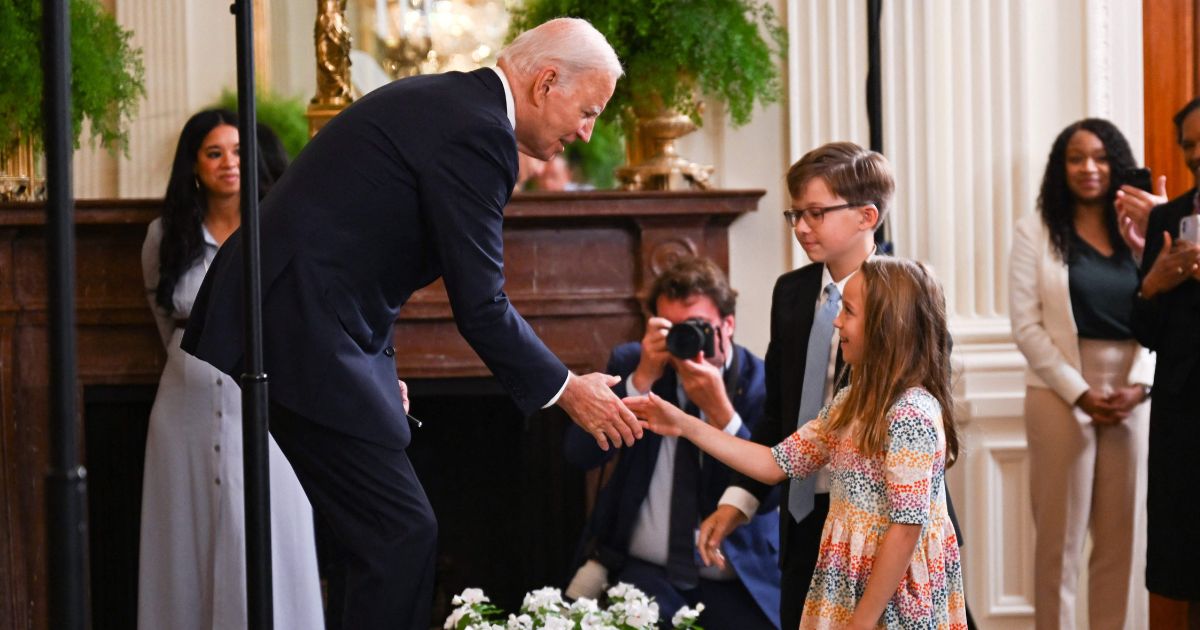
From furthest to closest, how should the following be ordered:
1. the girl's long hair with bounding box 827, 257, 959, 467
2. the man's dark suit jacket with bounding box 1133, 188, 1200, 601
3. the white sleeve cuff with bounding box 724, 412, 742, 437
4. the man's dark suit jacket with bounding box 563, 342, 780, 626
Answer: the man's dark suit jacket with bounding box 1133, 188, 1200, 601, the man's dark suit jacket with bounding box 563, 342, 780, 626, the white sleeve cuff with bounding box 724, 412, 742, 437, the girl's long hair with bounding box 827, 257, 959, 467

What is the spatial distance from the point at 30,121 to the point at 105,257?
417mm

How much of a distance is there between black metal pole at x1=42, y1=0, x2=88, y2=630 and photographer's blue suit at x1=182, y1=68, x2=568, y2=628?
848mm

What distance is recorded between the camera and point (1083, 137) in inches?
138

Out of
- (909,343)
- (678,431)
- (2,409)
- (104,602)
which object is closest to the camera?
(909,343)

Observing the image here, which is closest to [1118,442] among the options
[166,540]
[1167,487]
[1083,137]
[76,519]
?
[1167,487]

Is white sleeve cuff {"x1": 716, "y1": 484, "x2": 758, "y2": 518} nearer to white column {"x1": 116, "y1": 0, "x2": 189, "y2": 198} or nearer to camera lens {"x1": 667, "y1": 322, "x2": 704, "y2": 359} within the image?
camera lens {"x1": 667, "y1": 322, "x2": 704, "y2": 359}

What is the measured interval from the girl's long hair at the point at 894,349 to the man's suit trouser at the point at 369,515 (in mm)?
721

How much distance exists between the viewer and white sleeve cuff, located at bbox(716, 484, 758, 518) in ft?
8.18

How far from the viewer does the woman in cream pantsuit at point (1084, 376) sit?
345 centimetres

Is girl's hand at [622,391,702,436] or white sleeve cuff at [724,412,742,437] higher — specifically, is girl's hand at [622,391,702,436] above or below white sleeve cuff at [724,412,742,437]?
above

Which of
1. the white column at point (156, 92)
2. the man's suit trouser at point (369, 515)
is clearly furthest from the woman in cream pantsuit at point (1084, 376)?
the white column at point (156, 92)

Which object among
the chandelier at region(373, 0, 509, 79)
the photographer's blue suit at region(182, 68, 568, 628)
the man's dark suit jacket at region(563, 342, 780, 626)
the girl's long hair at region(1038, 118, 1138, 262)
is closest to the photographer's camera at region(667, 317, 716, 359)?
the man's dark suit jacket at region(563, 342, 780, 626)

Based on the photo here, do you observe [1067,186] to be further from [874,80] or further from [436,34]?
[436,34]

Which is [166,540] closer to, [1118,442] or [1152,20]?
[1118,442]
